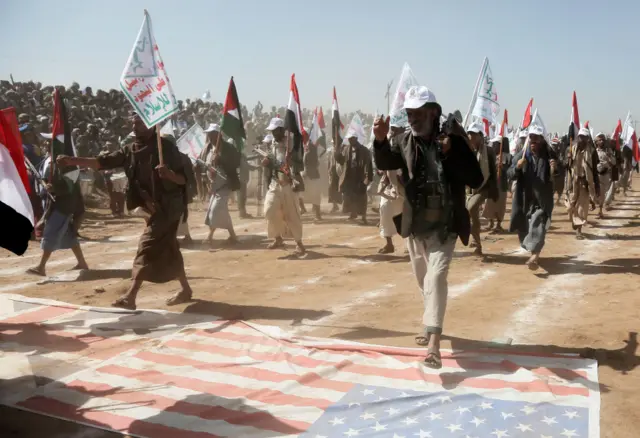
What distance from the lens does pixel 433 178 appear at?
5023 mm

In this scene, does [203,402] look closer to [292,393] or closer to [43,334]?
[292,393]

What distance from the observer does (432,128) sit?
504cm

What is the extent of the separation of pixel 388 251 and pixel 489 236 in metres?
3.00

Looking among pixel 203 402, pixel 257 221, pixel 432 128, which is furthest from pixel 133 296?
pixel 257 221

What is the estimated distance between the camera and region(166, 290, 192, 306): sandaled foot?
22.3 feet

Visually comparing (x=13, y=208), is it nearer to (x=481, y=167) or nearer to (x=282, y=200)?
(x=282, y=200)

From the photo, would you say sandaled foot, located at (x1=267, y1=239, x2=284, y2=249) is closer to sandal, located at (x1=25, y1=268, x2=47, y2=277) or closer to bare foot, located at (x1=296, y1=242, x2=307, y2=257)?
bare foot, located at (x1=296, y1=242, x2=307, y2=257)

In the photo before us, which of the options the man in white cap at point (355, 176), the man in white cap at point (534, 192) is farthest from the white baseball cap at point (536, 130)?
the man in white cap at point (355, 176)

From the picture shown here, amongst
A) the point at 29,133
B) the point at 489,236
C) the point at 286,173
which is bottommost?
the point at 489,236

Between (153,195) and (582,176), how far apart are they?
8.29 metres

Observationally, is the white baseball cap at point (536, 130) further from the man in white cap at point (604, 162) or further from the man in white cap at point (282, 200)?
the man in white cap at point (604, 162)

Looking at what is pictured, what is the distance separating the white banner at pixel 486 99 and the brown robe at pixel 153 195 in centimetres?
411

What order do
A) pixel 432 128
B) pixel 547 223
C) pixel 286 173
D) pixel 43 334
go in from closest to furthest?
pixel 432 128 → pixel 43 334 → pixel 547 223 → pixel 286 173

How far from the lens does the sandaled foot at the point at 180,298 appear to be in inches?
267
